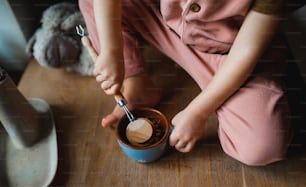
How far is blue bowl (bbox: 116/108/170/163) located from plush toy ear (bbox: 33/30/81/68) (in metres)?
0.20

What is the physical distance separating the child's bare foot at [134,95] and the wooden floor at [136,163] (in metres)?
0.03

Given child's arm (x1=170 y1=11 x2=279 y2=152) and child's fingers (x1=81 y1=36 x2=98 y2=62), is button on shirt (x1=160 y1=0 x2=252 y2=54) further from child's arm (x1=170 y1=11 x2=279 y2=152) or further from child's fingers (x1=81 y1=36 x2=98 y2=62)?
child's fingers (x1=81 y1=36 x2=98 y2=62)

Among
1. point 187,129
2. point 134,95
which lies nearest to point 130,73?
point 134,95

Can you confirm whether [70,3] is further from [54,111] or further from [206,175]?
[206,175]

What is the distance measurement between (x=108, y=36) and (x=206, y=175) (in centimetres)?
27

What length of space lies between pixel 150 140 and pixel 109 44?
0.52ft

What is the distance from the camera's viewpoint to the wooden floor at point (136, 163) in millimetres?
582

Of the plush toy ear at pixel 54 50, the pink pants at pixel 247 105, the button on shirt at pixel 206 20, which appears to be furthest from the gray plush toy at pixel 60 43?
the button on shirt at pixel 206 20

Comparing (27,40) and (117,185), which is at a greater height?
(27,40)

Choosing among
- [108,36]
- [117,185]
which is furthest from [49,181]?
[108,36]

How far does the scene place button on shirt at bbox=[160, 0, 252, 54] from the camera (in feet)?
1.61

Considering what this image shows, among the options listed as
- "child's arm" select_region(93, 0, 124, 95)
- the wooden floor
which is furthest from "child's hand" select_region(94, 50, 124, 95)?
the wooden floor

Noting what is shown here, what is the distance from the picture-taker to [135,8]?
2.05 ft

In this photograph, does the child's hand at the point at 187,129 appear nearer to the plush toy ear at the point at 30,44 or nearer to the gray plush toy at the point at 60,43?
the gray plush toy at the point at 60,43
